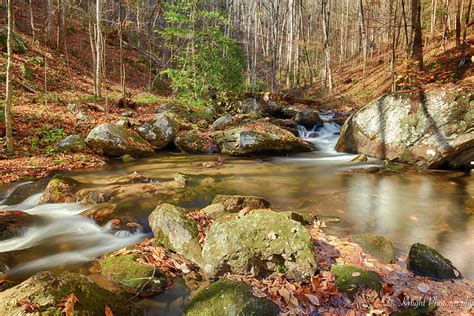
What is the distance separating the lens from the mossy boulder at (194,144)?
12.0 metres

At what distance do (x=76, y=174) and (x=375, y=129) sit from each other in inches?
369

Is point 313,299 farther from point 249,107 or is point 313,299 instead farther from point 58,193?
point 249,107

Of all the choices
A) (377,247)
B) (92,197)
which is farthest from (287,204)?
(92,197)

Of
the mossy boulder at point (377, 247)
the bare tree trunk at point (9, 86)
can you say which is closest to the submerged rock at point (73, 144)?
the bare tree trunk at point (9, 86)

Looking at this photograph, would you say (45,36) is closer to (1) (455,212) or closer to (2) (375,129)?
(2) (375,129)

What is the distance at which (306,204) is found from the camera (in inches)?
264

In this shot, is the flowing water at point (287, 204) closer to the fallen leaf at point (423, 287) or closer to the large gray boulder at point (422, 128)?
the large gray boulder at point (422, 128)

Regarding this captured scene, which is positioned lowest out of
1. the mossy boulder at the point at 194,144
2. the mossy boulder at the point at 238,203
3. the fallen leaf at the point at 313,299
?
the fallen leaf at the point at 313,299

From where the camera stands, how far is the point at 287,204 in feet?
22.0

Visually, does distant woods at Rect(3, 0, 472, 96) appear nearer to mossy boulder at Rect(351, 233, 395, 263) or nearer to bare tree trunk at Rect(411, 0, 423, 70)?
bare tree trunk at Rect(411, 0, 423, 70)

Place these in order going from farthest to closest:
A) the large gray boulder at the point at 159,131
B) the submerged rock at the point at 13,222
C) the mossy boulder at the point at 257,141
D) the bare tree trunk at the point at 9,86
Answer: the large gray boulder at the point at 159,131, the mossy boulder at the point at 257,141, the bare tree trunk at the point at 9,86, the submerged rock at the point at 13,222

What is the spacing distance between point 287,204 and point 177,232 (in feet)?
9.41

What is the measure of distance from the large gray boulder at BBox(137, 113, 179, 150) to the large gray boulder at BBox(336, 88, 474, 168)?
7.05 m

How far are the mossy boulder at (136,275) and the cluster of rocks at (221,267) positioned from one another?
11 mm
